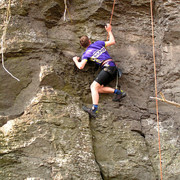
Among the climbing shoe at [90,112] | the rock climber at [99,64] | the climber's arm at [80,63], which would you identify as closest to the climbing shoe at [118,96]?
the rock climber at [99,64]

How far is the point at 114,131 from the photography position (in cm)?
441

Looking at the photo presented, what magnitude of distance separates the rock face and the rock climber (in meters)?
0.18

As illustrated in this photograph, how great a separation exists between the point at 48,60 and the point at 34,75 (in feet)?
1.12

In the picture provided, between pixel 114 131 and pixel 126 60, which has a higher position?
pixel 126 60

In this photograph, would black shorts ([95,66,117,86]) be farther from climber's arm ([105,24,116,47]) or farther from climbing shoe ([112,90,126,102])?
climber's arm ([105,24,116,47])

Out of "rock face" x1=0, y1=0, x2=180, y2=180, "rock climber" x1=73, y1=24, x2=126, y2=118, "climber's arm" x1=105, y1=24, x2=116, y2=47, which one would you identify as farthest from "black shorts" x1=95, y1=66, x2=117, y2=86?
"climber's arm" x1=105, y1=24, x2=116, y2=47

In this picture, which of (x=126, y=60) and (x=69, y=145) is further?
(x=126, y=60)

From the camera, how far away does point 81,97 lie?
4.63 meters

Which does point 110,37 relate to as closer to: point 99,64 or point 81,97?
point 99,64

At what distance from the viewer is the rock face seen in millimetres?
3891

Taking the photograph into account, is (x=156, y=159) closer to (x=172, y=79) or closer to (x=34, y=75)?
(x=172, y=79)

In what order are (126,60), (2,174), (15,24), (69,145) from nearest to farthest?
(2,174) → (69,145) → (15,24) → (126,60)

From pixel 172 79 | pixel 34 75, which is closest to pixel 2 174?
pixel 34 75

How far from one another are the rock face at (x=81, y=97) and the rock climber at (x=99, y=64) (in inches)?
7.2
